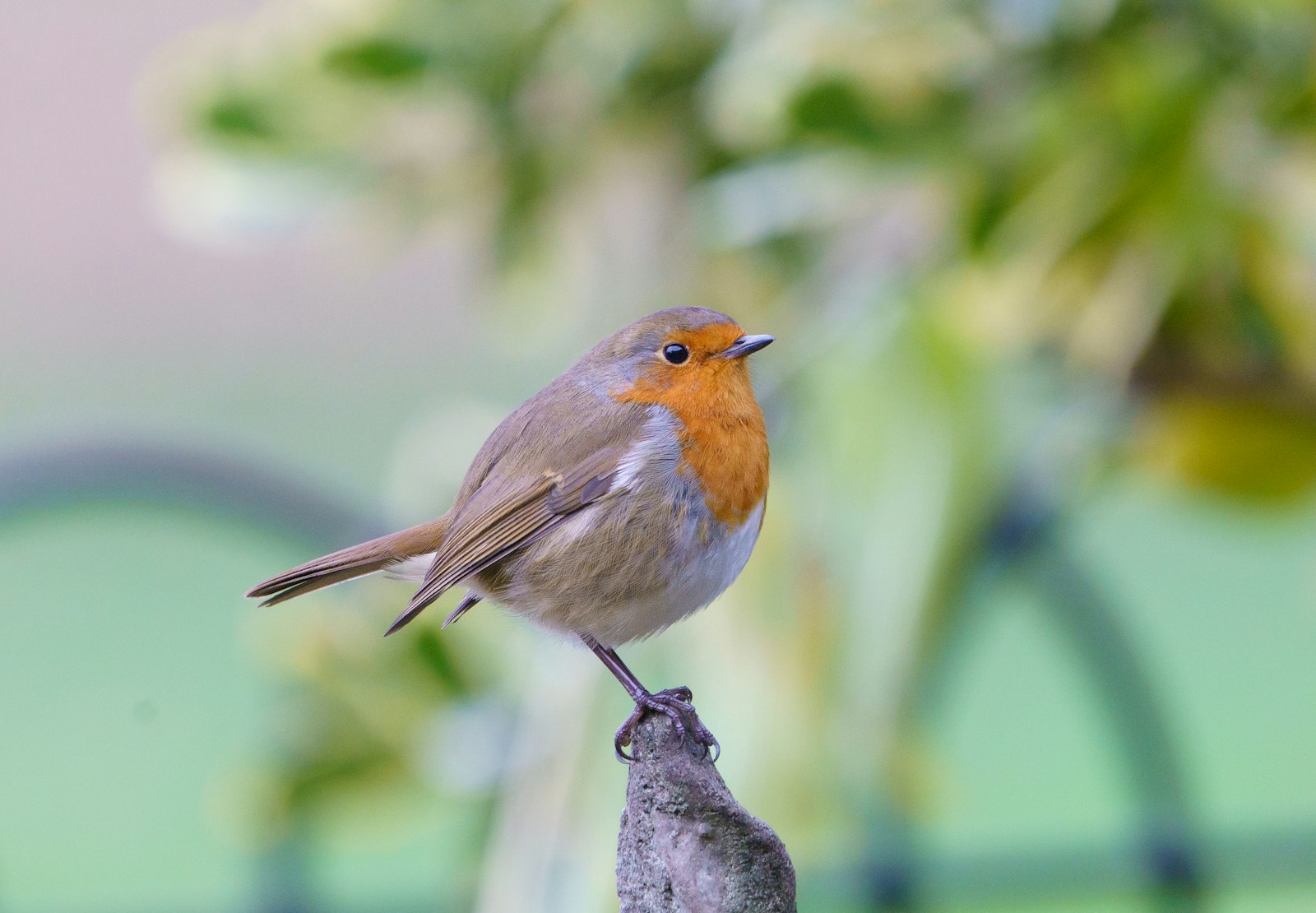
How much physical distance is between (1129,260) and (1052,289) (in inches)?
2.8

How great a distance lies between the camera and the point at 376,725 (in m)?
1.44

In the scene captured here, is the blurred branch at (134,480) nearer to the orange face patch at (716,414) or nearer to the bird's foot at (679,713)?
the orange face patch at (716,414)

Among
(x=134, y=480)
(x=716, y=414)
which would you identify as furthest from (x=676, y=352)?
(x=134, y=480)

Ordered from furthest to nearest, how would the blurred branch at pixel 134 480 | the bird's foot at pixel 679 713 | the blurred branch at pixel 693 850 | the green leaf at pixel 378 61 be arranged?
1. the blurred branch at pixel 134 480
2. the green leaf at pixel 378 61
3. the bird's foot at pixel 679 713
4. the blurred branch at pixel 693 850

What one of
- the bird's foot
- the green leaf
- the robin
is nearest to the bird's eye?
the robin

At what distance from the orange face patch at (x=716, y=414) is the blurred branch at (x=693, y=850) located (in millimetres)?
352

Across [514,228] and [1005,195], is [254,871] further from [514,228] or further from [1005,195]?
[1005,195]

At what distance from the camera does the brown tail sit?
0.87 m

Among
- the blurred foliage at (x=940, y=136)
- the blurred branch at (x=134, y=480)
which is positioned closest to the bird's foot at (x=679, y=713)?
the blurred foliage at (x=940, y=136)

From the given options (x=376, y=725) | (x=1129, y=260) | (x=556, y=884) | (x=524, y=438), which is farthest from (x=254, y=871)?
(x=1129, y=260)

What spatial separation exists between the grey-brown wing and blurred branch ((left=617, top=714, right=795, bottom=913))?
0.31 meters

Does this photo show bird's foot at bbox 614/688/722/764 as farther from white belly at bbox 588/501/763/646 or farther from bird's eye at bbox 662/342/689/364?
bird's eye at bbox 662/342/689/364

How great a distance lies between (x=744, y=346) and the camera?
1.00m

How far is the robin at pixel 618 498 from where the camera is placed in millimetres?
974
